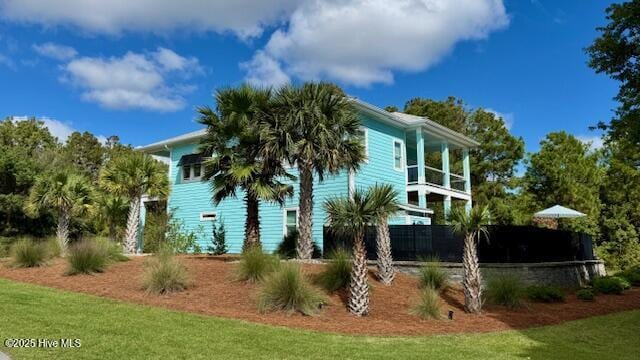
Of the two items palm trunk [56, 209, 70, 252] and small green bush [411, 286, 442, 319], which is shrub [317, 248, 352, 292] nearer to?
small green bush [411, 286, 442, 319]

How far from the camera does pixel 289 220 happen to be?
20.7m

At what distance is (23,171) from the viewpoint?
23.8m

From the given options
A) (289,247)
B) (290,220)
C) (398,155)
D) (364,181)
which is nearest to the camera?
(289,247)

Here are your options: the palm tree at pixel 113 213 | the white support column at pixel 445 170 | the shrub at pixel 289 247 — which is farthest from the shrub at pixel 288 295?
the palm tree at pixel 113 213

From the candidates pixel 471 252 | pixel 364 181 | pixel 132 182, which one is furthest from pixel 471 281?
pixel 132 182

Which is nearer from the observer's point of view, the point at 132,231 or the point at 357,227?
the point at 357,227

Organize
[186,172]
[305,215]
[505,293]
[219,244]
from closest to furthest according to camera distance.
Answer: [505,293] < [305,215] < [219,244] < [186,172]

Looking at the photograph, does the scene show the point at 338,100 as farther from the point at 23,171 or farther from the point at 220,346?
the point at 23,171

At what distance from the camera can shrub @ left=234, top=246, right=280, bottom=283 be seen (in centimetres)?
1204

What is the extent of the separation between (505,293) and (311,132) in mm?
7081

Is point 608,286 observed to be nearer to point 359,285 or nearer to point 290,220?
point 359,285

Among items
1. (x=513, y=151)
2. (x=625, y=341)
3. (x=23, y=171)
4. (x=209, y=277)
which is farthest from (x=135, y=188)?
(x=513, y=151)

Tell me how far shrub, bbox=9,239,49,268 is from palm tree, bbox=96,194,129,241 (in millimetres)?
10945

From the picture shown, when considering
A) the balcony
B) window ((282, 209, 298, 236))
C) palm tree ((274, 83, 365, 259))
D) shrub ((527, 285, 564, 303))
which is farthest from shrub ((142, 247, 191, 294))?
the balcony
